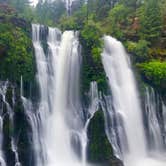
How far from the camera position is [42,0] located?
53.8 m

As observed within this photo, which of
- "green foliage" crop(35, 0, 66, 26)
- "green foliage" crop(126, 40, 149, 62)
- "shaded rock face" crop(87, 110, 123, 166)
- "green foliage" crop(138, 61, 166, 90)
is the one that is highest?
"green foliage" crop(35, 0, 66, 26)

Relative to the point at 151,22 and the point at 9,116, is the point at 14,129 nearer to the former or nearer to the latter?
the point at 9,116

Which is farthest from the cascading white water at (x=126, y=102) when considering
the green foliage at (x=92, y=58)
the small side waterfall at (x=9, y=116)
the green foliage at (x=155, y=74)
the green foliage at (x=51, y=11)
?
the green foliage at (x=51, y=11)

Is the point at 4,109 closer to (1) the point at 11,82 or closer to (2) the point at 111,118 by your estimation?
(1) the point at 11,82

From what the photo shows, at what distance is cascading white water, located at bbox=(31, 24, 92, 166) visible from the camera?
74.2 feet

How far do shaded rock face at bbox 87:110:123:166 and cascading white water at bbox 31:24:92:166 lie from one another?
44 centimetres

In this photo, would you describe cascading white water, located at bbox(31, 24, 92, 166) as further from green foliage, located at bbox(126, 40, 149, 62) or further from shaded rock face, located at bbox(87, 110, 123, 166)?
green foliage, located at bbox(126, 40, 149, 62)

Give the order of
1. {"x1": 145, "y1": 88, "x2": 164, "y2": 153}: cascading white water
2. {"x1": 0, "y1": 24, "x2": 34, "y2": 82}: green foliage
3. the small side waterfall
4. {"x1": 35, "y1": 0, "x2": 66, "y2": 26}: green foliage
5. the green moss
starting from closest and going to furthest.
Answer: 1. the small side waterfall
2. the green moss
3. {"x1": 0, "y1": 24, "x2": 34, "y2": 82}: green foliage
4. {"x1": 145, "y1": 88, "x2": 164, "y2": 153}: cascading white water
5. {"x1": 35, "y1": 0, "x2": 66, "y2": 26}: green foliage

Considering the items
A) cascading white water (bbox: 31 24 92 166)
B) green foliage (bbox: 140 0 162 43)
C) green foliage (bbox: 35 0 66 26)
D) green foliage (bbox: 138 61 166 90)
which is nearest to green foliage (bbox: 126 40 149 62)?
green foliage (bbox: 138 61 166 90)

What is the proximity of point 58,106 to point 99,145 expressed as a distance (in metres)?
3.72

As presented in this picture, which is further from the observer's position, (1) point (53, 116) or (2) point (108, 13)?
(2) point (108, 13)

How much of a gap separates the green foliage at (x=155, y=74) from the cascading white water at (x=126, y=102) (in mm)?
1147

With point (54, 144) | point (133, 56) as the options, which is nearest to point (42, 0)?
point (133, 56)

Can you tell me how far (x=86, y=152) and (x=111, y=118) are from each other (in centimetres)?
313
